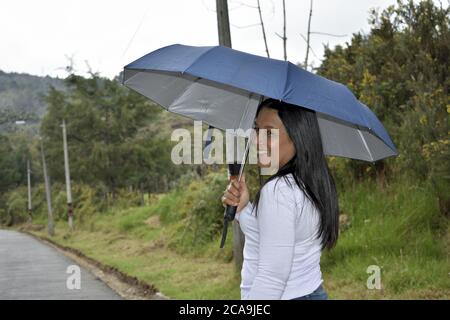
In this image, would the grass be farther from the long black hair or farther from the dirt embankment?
the long black hair

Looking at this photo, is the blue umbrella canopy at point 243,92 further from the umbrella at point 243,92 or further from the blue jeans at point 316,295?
the blue jeans at point 316,295

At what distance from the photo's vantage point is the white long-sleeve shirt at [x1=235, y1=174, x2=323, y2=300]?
88.9 inches

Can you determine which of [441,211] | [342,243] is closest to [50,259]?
[342,243]

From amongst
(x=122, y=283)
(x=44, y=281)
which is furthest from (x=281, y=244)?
(x=44, y=281)

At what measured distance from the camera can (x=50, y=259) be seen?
19.2 m

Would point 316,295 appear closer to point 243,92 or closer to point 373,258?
point 243,92

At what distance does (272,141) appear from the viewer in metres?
2.52

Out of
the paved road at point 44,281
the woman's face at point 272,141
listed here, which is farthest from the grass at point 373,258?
the woman's face at point 272,141

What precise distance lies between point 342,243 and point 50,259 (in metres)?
12.1

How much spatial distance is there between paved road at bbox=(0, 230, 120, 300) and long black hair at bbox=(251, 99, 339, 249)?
8722 mm

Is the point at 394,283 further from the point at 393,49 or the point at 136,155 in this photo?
the point at 136,155

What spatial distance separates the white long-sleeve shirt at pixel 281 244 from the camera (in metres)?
2.26
